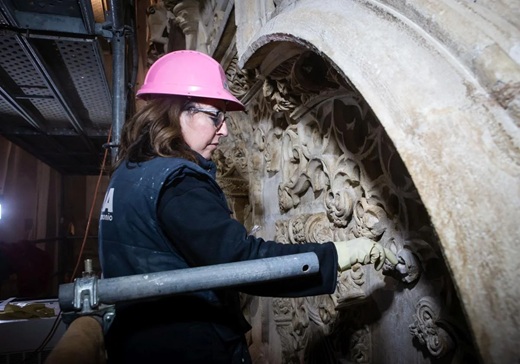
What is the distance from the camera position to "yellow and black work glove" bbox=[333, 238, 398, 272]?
46.3 inches

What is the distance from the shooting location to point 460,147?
75 centimetres

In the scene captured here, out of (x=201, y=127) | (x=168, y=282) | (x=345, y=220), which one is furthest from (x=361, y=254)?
(x=201, y=127)

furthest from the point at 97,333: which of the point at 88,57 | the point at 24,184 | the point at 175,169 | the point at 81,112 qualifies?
the point at 24,184

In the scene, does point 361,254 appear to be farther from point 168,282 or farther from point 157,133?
point 157,133

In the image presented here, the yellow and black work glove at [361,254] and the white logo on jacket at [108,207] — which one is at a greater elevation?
the white logo on jacket at [108,207]

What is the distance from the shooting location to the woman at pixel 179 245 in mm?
1088

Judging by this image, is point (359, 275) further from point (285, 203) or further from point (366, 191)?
point (285, 203)

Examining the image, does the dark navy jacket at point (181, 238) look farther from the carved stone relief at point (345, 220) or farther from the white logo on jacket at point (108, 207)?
the carved stone relief at point (345, 220)

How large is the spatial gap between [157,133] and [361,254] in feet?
2.93

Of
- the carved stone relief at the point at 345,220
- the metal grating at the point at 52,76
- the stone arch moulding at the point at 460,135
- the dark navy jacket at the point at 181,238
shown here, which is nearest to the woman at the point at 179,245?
the dark navy jacket at the point at 181,238

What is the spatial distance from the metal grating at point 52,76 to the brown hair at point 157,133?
1.79m

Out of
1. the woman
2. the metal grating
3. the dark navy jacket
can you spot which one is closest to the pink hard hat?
the woman

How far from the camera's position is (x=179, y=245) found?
45.6 inches

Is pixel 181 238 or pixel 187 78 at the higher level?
pixel 187 78
